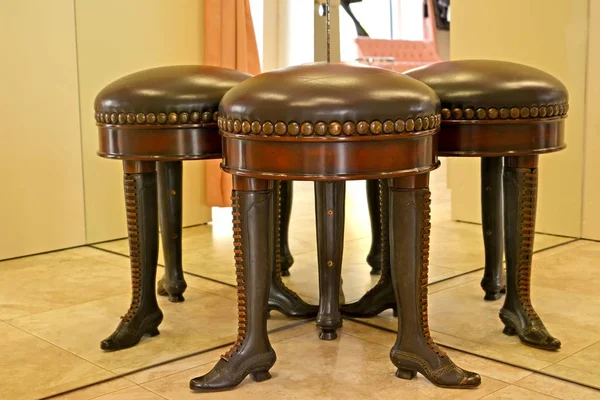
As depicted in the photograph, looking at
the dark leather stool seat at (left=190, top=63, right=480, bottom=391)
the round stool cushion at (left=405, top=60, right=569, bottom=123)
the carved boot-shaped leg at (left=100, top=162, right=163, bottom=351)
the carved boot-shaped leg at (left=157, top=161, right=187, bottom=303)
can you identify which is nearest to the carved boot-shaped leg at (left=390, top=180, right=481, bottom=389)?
the dark leather stool seat at (left=190, top=63, right=480, bottom=391)

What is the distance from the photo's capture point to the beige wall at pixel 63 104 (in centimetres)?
300

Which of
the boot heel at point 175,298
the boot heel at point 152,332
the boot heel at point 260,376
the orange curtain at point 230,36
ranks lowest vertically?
the boot heel at point 175,298

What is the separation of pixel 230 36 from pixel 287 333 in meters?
1.72

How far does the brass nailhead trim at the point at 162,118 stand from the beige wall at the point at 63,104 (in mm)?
1308

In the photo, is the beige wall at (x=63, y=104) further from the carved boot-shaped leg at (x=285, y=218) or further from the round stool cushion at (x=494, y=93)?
the round stool cushion at (x=494, y=93)

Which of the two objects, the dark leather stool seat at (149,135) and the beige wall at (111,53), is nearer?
the dark leather stool seat at (149,135)

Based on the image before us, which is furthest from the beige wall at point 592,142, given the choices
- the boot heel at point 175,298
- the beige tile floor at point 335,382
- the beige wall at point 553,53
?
the boot heel at point 175,298

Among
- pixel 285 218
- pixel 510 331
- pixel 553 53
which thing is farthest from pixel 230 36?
pixel 510 331

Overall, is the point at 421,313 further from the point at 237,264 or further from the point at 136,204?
the point at 136,204

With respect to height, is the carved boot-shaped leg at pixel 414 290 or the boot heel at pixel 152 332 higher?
the carved boot-shaped leg at pixel 414 290

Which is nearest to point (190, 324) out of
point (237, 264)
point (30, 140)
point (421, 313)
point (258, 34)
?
point (237, 264)

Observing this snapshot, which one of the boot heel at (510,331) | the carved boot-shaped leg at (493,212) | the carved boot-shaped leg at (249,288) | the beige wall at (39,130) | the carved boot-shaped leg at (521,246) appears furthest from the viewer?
the beige wall at (39,130)

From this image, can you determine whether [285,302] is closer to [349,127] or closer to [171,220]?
[171,220]

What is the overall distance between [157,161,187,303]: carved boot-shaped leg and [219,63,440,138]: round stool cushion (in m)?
0.79
